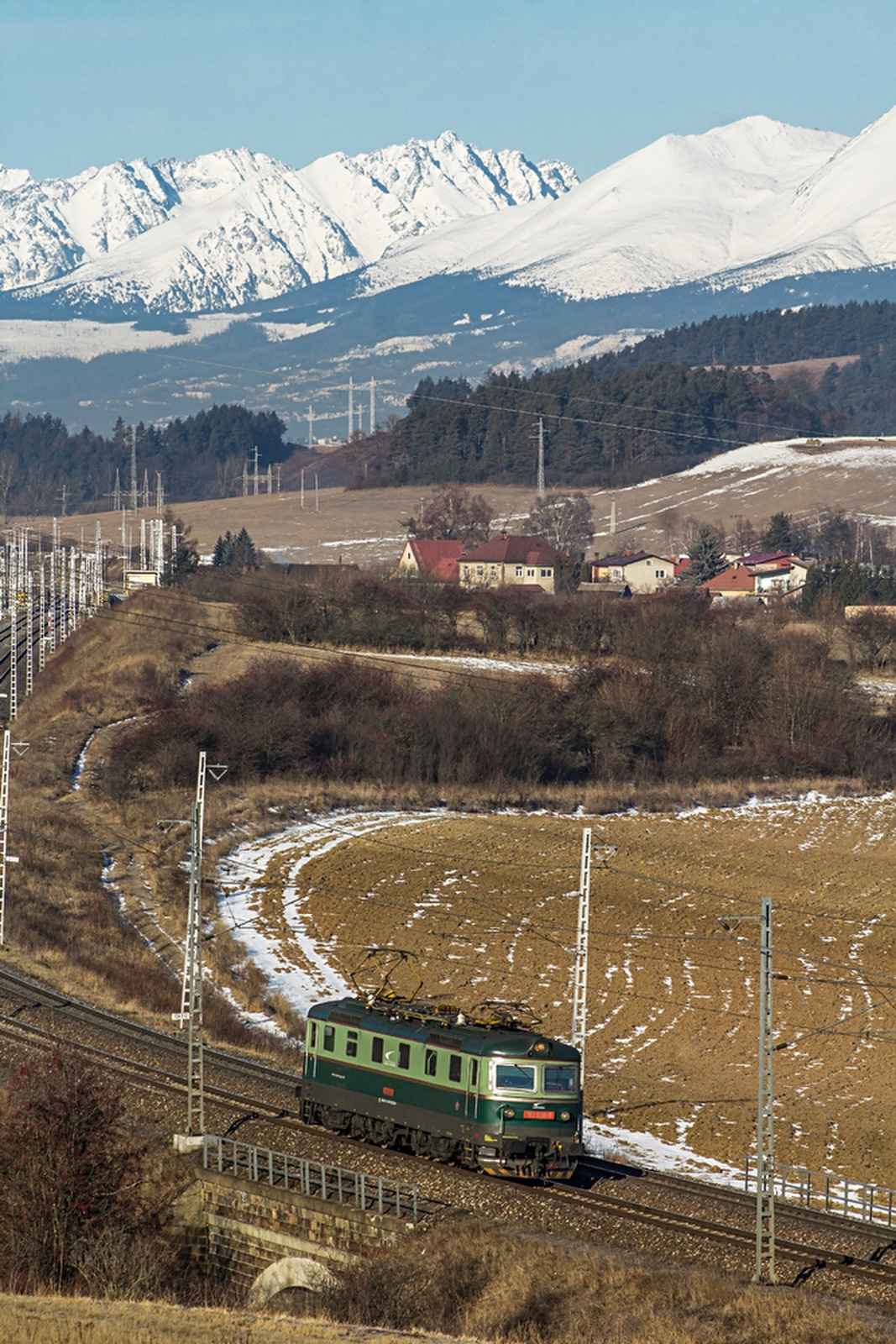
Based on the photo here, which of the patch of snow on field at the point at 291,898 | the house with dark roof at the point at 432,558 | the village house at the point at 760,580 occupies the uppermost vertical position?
the house with dark roof at the point at 432,558

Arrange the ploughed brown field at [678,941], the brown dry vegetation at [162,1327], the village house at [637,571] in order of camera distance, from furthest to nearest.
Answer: the village house at [637,571] → the ploughed brown field at [678,941] → the brown dry vegetation at [162,1327]

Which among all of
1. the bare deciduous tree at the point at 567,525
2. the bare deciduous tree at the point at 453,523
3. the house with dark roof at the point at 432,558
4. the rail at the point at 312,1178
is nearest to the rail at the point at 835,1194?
the rail at the point at 312,1178

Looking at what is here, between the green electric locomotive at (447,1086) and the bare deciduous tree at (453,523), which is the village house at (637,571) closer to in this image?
the bare deciduous tree at (453,523)

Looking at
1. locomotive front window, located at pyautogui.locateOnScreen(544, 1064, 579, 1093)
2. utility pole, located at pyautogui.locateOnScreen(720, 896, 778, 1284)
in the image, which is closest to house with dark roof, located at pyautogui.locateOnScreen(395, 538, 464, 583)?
locomotive front window, located at pyautogui.locateOnScreen(544, 1064, 579, 1093)

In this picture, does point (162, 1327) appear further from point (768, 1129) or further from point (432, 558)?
point (432, 558)

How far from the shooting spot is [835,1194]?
29.6m

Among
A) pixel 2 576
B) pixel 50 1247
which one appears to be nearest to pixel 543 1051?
pixel 50 1247

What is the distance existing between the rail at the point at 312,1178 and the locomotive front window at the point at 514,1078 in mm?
2287

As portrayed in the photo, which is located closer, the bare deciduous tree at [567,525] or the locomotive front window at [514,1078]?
the locomotive front window at [514,1078]

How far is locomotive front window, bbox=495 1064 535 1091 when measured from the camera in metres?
27.6

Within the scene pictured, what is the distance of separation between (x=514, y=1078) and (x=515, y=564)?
113 meters

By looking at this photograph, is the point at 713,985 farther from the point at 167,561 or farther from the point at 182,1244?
the point at 167,561

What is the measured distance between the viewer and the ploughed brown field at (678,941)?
36344 mm

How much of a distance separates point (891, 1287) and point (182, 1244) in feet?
41.7
